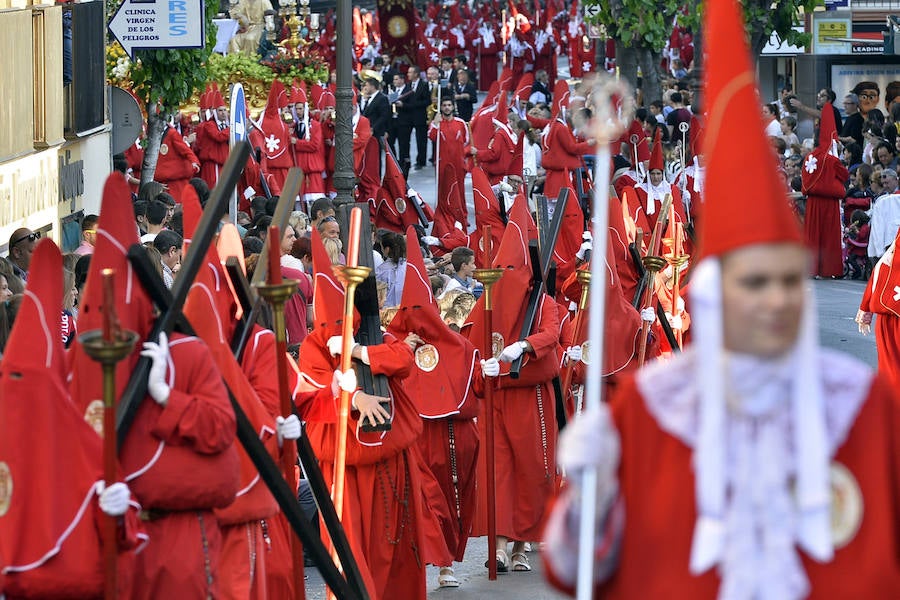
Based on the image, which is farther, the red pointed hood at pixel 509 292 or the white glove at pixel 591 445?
the red pointed hood at pixel 509 292

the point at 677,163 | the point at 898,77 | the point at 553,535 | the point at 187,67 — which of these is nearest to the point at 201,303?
the point at 553,535

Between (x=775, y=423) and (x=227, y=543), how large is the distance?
3530 mm

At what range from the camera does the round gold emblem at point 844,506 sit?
146 inches

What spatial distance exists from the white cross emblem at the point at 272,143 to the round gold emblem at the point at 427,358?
Result: 13.0 metres

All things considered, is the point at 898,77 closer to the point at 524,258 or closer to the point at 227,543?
the point at 524,258

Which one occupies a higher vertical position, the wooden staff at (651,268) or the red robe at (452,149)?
the red robe at (452,149)

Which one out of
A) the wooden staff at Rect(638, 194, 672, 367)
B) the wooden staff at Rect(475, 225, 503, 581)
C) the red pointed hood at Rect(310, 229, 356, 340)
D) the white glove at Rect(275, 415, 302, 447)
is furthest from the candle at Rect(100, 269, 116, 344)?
the wooden staff at Rect(638, 194, 672, 367)

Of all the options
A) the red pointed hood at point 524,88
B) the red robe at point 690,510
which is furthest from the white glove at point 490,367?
the red pointed hood at point 524,88

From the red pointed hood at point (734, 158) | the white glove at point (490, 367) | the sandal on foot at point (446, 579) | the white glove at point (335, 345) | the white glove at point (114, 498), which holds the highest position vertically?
the red pointed hood at point (734, 158)

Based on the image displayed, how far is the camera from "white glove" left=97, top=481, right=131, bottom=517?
213 inches

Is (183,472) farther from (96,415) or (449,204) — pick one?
(449,204)

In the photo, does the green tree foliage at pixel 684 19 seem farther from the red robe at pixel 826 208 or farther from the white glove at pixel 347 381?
Answer: the white glove at pixel 347 381

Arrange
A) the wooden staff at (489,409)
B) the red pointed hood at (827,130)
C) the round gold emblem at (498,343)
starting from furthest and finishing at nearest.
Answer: the red pointed hood at (827,130) → the round gold emblem at (498,343) → the wooden staff at (489,409)

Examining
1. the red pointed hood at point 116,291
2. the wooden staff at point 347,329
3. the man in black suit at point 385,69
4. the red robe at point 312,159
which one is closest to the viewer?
the red pointed hood at point 116,291
